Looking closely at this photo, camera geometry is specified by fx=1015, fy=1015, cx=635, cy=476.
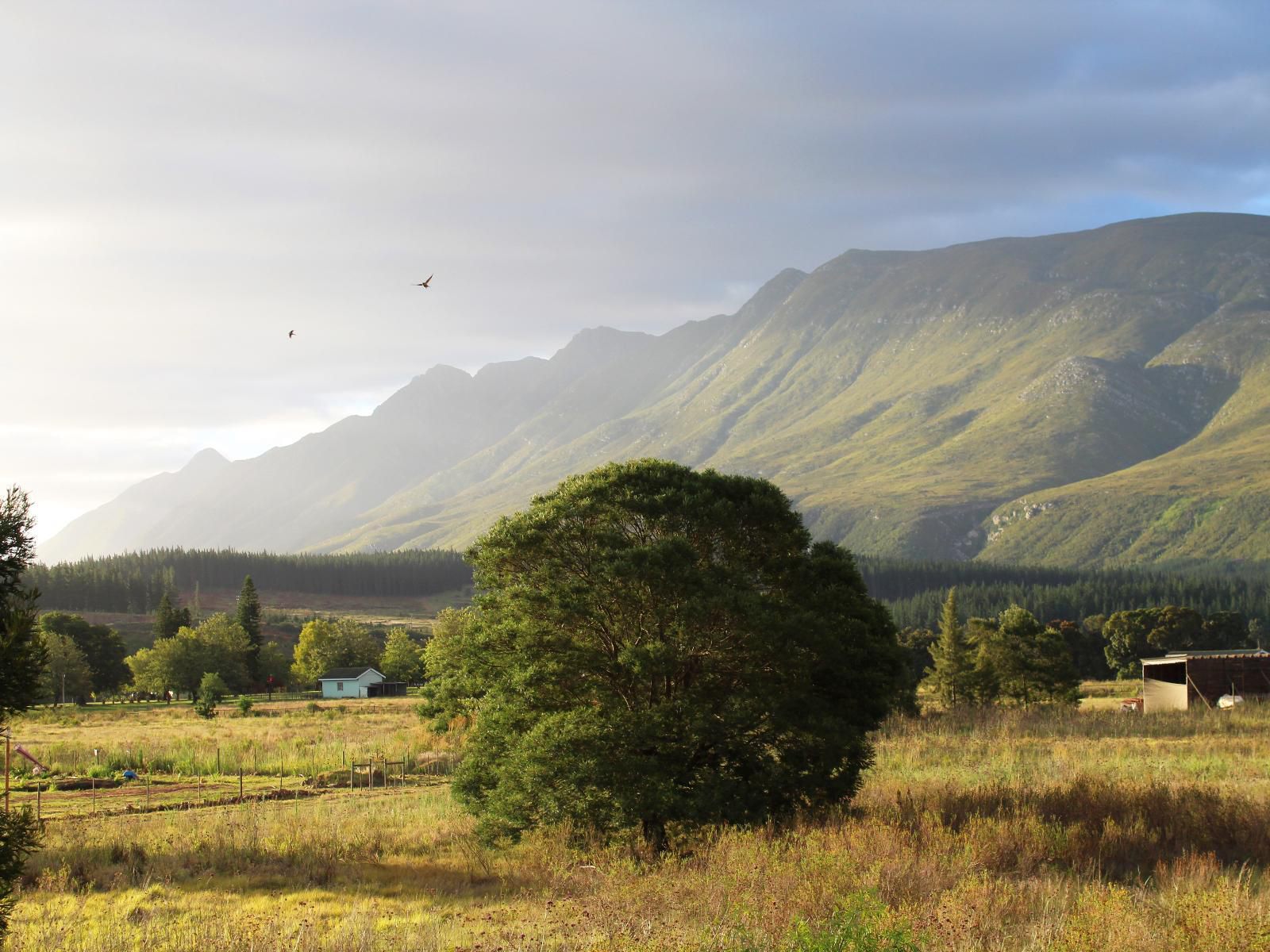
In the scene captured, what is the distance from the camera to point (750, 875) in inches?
521

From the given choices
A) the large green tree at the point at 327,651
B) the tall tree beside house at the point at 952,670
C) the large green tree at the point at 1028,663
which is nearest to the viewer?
the large green tree at the point at 1028,663

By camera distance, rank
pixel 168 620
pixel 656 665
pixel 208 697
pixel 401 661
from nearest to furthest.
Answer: pixel 656 665, pixel 208 697, pixel 401 661, pixel 168 620

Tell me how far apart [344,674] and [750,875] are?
106442mm

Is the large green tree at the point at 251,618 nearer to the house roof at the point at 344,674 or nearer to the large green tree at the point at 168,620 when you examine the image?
the large green tree at the point at 168,620

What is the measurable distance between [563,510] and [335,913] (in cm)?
814

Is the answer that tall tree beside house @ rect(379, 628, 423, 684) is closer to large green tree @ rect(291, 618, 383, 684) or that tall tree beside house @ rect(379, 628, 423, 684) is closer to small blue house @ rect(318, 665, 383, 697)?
small blue house @ rect(318, 665, 383, 697)

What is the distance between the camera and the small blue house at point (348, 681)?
361 feet

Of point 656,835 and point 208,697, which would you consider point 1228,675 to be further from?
point 208,697

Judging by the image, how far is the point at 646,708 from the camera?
59.7 ft

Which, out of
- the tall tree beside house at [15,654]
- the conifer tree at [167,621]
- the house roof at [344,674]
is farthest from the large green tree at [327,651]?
the tall tree beside house at [15,654]

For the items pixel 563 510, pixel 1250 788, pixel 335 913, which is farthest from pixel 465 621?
pixel 1250 788

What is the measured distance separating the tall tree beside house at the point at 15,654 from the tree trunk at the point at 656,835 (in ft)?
31.7

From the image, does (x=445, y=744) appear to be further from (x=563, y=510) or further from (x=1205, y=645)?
(x=1205, y=645)

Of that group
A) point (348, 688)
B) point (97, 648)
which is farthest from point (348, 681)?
point (97, 648)
